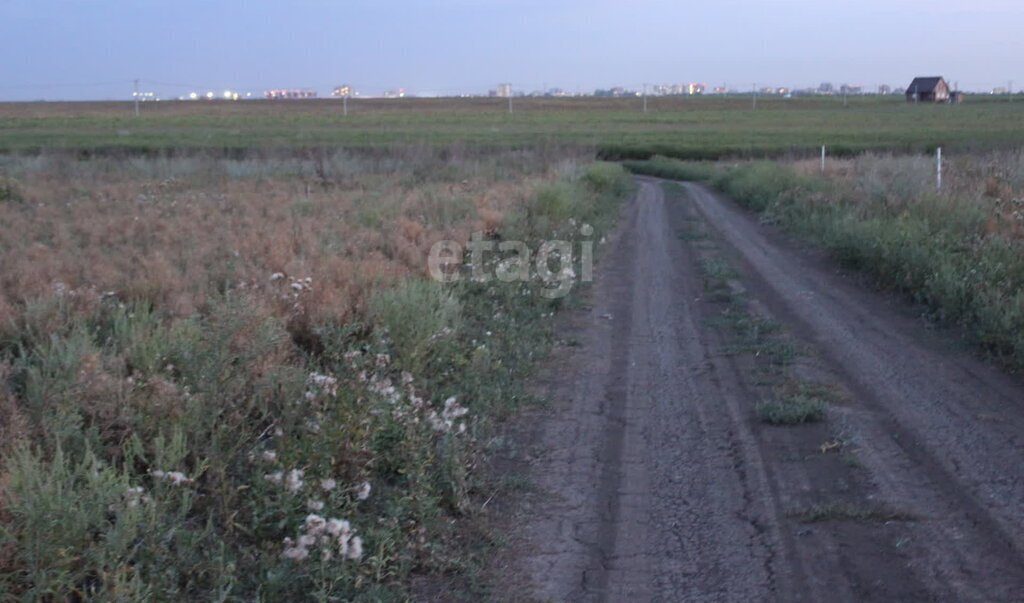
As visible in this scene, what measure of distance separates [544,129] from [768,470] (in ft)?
249

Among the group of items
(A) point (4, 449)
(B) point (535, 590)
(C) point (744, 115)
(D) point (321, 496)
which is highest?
(C) point (744, 115)

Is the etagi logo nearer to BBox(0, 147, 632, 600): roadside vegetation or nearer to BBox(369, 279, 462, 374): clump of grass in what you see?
BBox(0, 147, 632, 600): roadside vegetation

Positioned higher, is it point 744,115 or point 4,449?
point 744,115

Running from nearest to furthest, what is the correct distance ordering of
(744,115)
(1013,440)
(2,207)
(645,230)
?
1. (1013,440)
2. (2,207)
3. (645,230)
4. (744,115)

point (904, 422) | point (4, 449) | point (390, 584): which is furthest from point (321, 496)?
point (904, 422)

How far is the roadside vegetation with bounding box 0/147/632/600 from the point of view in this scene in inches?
166

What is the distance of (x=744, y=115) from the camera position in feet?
339

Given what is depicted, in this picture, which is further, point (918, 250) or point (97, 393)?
point (918, 250)

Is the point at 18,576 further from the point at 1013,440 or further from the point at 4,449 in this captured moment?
the point at 1013,440

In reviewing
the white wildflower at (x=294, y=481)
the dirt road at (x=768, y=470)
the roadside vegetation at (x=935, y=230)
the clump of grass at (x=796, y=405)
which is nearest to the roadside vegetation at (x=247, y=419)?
the white wildflower at (x=294, y=481)

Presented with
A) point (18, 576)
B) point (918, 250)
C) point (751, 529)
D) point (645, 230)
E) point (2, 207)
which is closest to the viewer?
point (18, 576)

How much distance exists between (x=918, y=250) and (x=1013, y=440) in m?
6.07

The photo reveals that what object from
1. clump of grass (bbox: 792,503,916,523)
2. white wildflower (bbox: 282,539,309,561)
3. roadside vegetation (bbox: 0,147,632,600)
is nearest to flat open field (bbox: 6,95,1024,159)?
roadside vegetation (bbox: 0,147,632,600)

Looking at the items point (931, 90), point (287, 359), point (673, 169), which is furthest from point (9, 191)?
point (931, 90)
